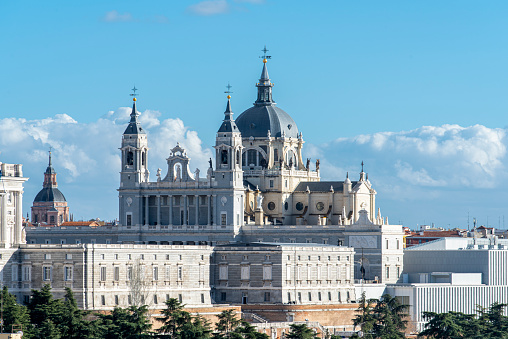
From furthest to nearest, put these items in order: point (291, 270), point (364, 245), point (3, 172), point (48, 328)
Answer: point (364, 245), point (291, 270), point (3, 172), point (48, 328)

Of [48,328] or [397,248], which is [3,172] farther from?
[397,248]

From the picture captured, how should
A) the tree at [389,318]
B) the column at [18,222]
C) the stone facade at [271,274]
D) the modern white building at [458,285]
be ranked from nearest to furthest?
1. the column at [18,222]
2. the tree at [389,318]
3. the stone facade at [271,274]
4. the modern white building at [458,285]

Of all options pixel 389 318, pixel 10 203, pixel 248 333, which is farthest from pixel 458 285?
pixel 10 203

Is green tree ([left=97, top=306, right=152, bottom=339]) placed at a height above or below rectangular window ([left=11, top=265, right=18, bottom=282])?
below

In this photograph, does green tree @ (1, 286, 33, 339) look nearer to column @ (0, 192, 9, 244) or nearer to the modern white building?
column @ (0, 192, 9, 244)

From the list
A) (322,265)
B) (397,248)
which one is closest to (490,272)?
(397,248)

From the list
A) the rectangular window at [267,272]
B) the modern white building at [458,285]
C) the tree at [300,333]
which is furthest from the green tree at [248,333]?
the modern white building at [458,285]

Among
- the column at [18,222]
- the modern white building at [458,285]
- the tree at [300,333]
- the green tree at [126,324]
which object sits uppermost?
the column at [18,222]

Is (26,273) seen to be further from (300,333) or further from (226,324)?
(300,333)

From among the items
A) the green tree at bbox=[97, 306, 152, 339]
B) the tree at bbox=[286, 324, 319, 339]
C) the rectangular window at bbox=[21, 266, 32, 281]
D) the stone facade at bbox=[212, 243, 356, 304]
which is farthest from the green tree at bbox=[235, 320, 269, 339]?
the stone facade at bbox=[212, 243, 356, 304]

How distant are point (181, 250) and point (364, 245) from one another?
103 feet

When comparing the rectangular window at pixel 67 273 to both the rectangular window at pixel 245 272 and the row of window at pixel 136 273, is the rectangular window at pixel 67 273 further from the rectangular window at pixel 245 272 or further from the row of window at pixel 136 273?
the rectangular window at pixel 245 272

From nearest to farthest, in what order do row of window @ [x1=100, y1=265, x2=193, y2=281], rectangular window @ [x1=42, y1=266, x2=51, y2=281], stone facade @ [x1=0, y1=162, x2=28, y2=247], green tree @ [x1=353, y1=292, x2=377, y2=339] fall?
rectangular window @ [x1=42, y1=266, x2=51, y2=281] → row of window @ [x1=100, y1=265, x2=193, y2=281] → stone facade @ [x1=0, y1=162, x2=28, y2=247] → green tree @ [x1=353, y1=292, x2=377, y2=339]

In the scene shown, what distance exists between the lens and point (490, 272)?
198 metres
